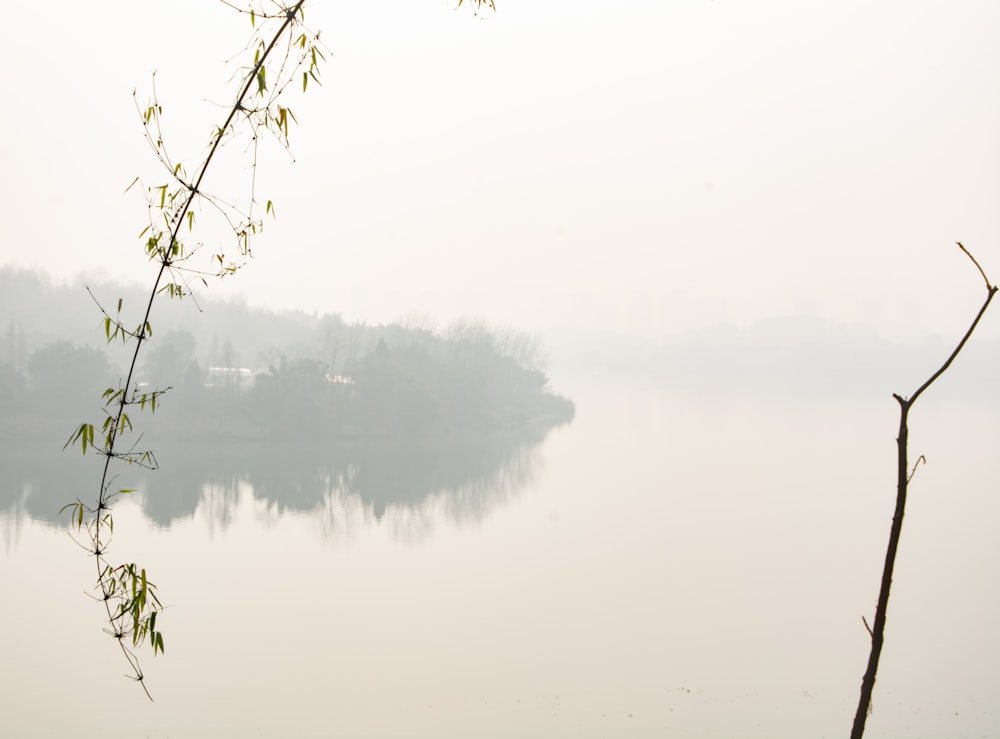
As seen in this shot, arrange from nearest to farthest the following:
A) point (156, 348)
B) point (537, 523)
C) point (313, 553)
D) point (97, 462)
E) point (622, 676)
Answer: point (622, 676), point (313, 553), point (537, 523), point (97, 462), point (156, 348)

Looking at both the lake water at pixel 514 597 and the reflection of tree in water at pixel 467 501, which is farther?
the reflection of tree in water at pixel 467 501

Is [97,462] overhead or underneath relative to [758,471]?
underneath

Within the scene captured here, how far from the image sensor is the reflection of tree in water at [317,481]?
1004cm

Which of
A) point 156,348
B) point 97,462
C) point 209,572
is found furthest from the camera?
point 156,348

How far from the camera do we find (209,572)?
819 cm

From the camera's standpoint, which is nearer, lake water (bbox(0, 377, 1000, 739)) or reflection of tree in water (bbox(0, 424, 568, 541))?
lake water (bbox(0, 377, 1000, 739))

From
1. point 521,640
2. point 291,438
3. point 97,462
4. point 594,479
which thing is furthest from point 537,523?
point 97,462

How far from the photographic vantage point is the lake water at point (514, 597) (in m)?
5.46

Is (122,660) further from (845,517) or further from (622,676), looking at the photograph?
(845,517)

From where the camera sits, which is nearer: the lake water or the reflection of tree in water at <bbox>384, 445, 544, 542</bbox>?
the lake water

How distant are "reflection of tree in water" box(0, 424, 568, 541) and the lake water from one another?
0.18 feet

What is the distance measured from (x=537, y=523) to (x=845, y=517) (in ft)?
12.1

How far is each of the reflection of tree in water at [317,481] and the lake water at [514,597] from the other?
2.2 inches

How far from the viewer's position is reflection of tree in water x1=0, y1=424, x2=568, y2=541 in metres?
10.0
